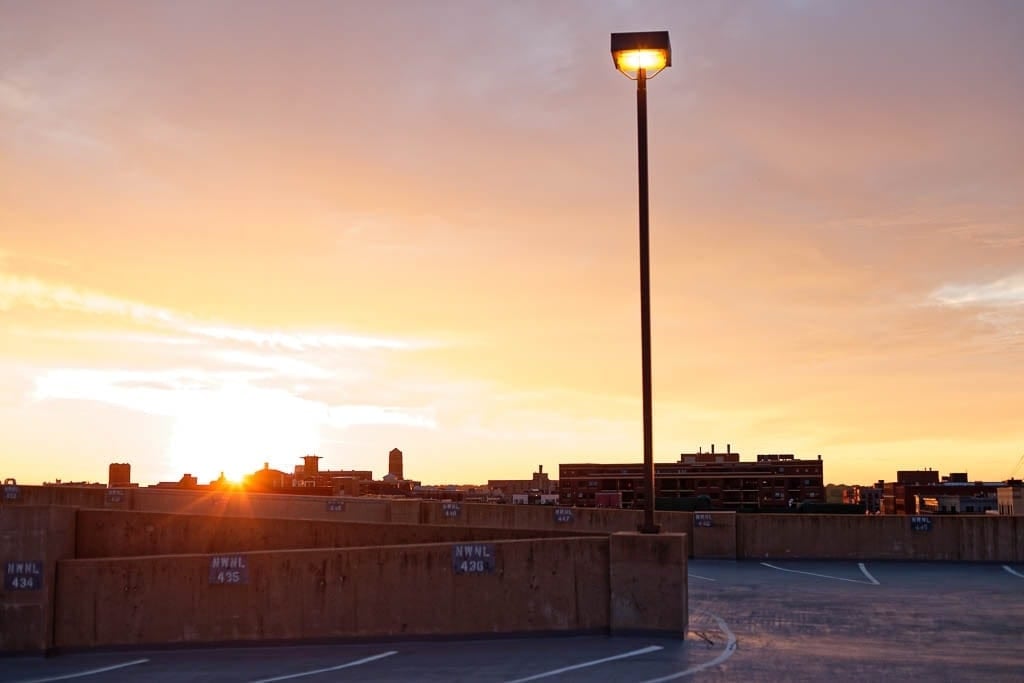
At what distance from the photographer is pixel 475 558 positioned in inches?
610

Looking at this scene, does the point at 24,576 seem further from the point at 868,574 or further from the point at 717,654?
the point at 868,574

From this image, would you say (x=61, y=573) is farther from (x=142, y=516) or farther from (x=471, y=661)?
(x=471, y=661)

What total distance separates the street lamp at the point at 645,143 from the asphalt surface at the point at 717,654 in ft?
7.83

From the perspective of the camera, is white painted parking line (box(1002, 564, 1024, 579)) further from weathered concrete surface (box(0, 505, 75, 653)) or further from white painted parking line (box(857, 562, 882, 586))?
weathered concrete surface (box(0, 505, 75, 653))

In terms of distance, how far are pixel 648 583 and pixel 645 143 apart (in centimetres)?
667

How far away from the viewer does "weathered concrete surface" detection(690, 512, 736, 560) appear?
90.4 ft

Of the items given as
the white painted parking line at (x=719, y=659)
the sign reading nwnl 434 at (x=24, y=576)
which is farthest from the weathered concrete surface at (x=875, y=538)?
the sign reading nwnl 434 at (x=24, y=576)

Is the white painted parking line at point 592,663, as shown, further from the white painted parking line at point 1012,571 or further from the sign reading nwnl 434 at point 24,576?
the white painted parking line at point 1012,571

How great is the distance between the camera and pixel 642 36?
625 inches

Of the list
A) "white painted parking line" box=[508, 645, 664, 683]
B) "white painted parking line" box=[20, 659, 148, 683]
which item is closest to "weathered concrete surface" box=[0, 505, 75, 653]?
"white painted parking line" box=[20, 659, 148, 683]

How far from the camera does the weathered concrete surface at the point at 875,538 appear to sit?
86.5 feet

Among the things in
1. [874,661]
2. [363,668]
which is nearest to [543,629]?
[363,668]

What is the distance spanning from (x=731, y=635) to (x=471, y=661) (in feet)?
12.9

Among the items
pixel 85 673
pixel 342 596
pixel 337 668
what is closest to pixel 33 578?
pixel 85 673
